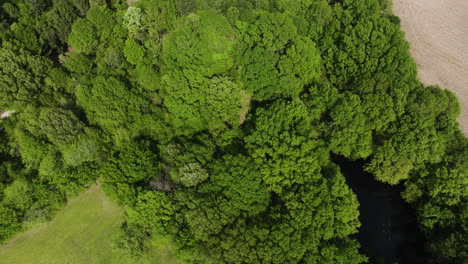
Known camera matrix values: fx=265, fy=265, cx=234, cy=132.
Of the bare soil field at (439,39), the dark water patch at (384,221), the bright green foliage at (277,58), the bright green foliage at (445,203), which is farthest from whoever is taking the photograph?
the bare soil field at (439,39)

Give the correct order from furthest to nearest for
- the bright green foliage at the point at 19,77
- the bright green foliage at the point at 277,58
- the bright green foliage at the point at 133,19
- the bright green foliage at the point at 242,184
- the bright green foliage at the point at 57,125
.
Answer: the bright green foliage at the point at 133,19, the bright green foliage at the point at 19,77, the bright green foliage at the point at 277,58, the bright green foliage at the point at 57,125, the bright green foliage at the point at 242,184

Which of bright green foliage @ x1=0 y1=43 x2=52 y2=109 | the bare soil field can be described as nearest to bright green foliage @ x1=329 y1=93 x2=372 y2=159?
the bare soil field

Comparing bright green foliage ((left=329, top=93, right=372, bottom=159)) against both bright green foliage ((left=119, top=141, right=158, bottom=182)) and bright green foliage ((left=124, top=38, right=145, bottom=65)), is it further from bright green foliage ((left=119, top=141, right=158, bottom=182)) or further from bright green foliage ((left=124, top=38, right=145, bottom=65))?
bright green foliage ((left=124, top=38, right=145, bottom=65))

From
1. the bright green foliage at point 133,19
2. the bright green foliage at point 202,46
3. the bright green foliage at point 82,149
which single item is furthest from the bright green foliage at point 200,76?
the bright green foliage at point 82,149

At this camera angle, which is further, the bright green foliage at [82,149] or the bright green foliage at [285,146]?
the bright green foliage at [82,149]

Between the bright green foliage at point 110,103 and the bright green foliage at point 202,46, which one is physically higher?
the bright green foliage at point 202,46

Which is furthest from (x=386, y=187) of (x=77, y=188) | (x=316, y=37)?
(x=77, y=188)

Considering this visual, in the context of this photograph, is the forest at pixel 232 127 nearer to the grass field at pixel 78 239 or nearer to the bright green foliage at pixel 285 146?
the bright green foliage at pixel 285 146
